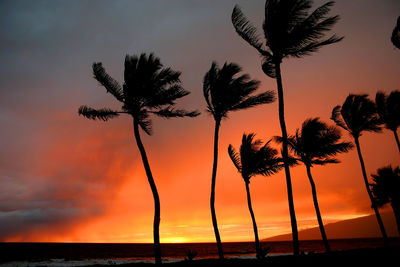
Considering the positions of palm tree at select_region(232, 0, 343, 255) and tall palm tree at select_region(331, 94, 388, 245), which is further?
tall palm tree at select_region(331, 94, 388, 245)

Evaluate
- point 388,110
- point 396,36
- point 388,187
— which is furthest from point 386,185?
point 396,36

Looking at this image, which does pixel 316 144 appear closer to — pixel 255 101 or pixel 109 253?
pixel 255 101

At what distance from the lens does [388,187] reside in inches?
1040

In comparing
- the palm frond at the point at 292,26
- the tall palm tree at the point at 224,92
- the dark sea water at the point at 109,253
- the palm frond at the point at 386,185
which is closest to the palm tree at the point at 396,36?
the palm frond at the point at 292,26

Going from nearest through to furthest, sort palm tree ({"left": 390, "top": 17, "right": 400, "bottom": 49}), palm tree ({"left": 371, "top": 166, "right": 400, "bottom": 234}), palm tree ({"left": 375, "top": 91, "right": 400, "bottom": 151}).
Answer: palm tree ({"left": 390, "top": 17, "right": 400, "bottom": 49}) → palm tree ({"left": 375, "top": 91, "right": 400, "bottom": 151}) → palm tree ({"left": 371, "top": 166, "right": 400, "bottom": 234})

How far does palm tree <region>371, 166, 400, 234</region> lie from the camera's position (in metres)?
26.2

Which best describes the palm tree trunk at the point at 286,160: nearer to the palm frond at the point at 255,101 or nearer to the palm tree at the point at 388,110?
the palm frond at the point at 255,101

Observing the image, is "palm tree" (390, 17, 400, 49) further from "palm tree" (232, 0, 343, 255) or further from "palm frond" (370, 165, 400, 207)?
"palm frond" (370, 165, 400, 207)

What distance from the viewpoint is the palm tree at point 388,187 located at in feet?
85.9

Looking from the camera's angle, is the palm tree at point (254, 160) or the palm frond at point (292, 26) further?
the palm tree at point (254, 160)

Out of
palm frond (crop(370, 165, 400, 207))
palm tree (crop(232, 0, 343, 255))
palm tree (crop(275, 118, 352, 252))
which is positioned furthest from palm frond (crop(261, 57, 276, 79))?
palm frond (crop(370, 165, 400, 207))

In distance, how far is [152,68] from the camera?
13398 mm

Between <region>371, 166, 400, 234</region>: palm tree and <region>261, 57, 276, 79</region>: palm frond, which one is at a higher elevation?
<region>261, 57, 276, 79</region>: palm frond

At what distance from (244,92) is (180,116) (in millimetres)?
3961
